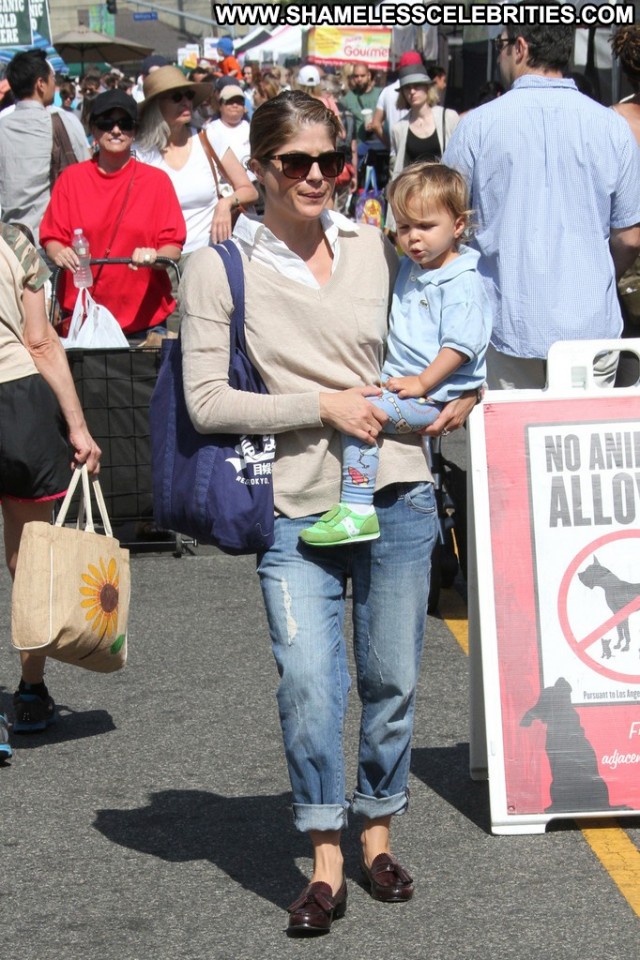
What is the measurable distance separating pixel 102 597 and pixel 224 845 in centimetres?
88

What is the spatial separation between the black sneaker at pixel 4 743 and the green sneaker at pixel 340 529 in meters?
1.94

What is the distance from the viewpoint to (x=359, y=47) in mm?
27625

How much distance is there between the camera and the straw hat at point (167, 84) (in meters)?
9.07

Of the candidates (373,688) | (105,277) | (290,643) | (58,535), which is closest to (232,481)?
(290,643)

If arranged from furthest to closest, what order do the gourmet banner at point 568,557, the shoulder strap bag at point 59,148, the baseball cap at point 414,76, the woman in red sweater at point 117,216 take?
the baseball cap at point 414,76, the shoulder strap bag at point 59,148, the woman in red sweater at point 117,216, the gourmet banner at point 568,557

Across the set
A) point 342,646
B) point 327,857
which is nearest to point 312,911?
point 327,857

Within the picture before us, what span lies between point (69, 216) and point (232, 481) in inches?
188

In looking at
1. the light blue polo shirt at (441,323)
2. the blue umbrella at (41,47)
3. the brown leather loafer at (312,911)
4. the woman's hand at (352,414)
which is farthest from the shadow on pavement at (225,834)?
the blue umbrella at (41,47)

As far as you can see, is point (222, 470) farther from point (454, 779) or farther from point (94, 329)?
point (94, 329)

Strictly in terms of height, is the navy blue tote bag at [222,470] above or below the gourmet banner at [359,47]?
below

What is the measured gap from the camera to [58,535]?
4.86 m

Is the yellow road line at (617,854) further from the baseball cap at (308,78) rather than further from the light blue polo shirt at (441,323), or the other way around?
the baseball cap at (308,78)

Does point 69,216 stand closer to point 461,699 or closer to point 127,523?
point 127,523

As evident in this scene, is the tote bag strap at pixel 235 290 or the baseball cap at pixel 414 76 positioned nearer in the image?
the tote bag strap at pixel 235 290
